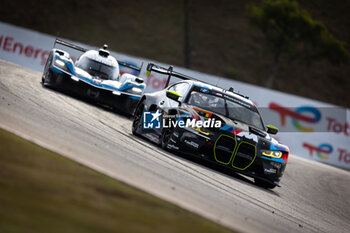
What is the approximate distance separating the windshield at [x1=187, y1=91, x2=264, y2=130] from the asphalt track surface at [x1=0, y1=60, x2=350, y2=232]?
995 millimetres

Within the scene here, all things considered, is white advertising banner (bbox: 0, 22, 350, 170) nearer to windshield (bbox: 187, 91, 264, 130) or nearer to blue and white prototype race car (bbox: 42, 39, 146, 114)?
blue and white prototype race car (bbox: 42, 39, 146, 114)

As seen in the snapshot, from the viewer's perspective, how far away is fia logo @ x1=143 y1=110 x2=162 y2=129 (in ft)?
33.3

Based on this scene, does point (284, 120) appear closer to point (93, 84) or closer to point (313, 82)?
point (93, 84)

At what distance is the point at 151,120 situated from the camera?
10.4m

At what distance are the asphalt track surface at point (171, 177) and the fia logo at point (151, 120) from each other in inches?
16.4

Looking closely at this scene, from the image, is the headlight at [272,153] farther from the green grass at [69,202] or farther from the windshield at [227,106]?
the green grass at [69,202]

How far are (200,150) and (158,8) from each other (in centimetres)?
4395

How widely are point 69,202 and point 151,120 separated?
6.24 metres

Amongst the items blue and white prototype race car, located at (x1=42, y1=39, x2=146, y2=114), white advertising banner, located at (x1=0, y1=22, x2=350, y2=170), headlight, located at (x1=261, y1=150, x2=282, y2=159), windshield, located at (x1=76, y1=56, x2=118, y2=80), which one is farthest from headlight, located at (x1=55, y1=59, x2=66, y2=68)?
white advertising banner, located at (x1=0, y1=22, x2=350, y2=170)

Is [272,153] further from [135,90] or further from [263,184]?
[135,90]

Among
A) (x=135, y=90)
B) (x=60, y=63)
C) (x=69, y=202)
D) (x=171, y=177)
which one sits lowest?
(x=135, y=90)

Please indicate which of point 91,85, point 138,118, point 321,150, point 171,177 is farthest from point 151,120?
point 321,150

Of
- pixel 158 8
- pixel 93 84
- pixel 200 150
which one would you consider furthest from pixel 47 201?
pixel 158 8

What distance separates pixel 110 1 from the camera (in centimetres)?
5212
